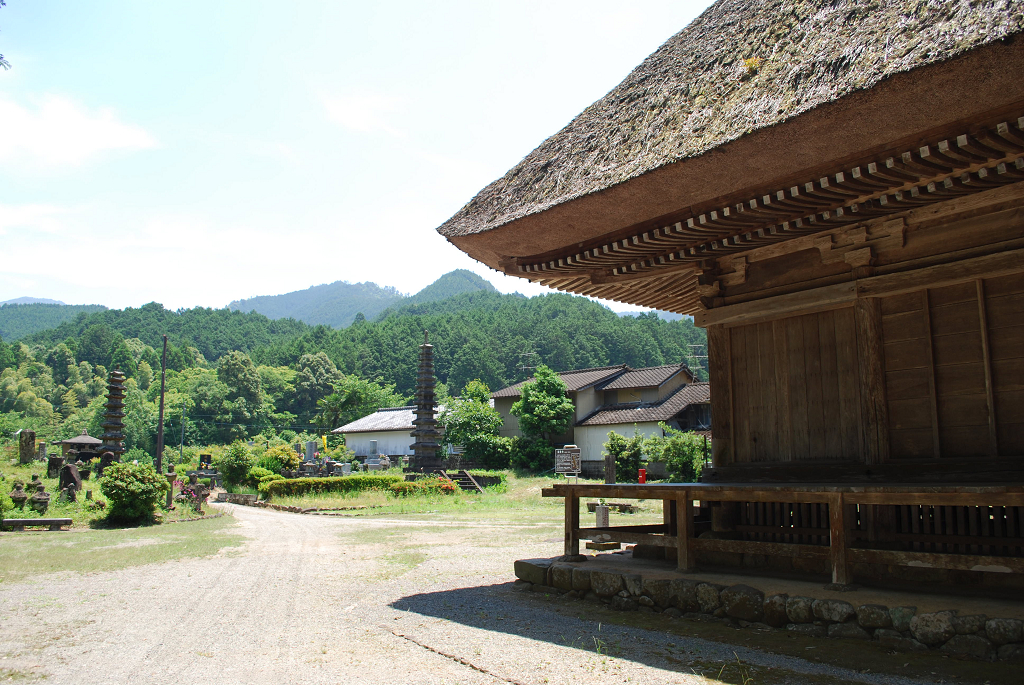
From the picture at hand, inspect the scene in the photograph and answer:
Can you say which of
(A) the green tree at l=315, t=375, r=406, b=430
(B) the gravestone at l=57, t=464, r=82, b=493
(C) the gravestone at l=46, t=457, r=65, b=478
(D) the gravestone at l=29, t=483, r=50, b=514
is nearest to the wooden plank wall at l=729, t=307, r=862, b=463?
(D) the gravestone at l=29, t=483, r=50, b=514

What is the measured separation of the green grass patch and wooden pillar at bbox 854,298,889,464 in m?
10.5

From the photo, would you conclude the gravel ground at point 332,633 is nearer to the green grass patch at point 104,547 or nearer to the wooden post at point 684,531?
the green grass patch at point 104,547

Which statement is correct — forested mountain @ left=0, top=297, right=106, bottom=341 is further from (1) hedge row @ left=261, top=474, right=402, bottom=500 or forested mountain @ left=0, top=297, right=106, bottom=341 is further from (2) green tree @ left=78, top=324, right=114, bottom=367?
(1) hedge row @ left=261, top=474, right=402, bottom=500

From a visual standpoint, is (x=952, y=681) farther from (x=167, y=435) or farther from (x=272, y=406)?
(x=272, y=406)

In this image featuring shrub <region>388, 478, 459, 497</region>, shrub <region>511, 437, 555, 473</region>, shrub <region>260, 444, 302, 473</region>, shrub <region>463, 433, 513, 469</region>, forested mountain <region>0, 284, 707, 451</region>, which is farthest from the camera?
forested mountain <region>0, 284, 707, 451</region>

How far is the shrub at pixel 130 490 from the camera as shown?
16375 millimetres

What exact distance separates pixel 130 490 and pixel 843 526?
54.0 ft

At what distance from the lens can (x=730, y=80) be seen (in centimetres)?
638

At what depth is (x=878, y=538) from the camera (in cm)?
631

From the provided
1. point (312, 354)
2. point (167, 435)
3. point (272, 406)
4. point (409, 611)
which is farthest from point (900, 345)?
point (312, 354)

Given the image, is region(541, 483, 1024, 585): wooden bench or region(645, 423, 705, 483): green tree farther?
region(645, 423, 705, 483): green tree

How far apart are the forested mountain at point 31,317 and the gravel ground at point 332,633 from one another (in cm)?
17523

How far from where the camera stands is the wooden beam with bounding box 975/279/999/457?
583 cm

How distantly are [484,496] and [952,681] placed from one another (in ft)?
77.2
